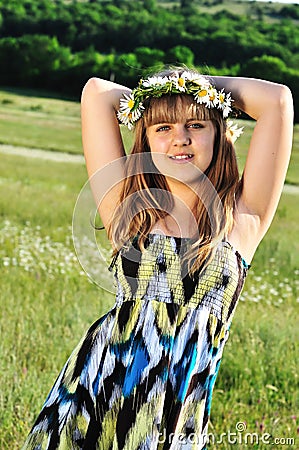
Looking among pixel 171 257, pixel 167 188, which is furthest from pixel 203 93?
pixel 171 257

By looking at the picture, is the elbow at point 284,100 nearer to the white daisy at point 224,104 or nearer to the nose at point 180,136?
the white daisy at point 224,104

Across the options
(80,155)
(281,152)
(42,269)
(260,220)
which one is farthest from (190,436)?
(80,155)

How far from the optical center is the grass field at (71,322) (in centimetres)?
289

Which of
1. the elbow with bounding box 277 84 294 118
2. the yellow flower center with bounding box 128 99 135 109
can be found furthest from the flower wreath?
the elbow with bounding box 277 84 294 118

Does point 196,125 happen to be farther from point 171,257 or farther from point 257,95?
point 171,257

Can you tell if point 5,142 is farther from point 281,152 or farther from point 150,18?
point 281,152

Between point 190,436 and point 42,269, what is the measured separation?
310 cm

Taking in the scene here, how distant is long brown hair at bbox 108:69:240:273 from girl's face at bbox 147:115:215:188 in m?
0.02

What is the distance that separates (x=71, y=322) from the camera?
3.72 metres

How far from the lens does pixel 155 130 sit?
1866mm

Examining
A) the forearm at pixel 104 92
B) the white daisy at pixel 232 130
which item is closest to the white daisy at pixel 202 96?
the white daisy at pixel 232 130

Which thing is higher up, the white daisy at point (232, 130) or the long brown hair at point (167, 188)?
the white daisy at point (232, 130)

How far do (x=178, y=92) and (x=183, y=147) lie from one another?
15 centimetres

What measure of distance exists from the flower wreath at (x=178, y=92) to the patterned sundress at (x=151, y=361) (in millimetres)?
310
